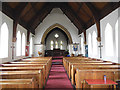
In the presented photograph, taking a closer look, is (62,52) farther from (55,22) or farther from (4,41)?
(4,41)

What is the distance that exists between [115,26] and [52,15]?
11.1 m

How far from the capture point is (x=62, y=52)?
19172 millimetres

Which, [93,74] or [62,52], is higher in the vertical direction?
[62,52]

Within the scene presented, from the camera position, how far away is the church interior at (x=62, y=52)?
150 inches

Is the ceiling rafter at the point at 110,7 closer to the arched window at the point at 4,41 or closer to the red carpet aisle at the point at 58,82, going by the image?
the red carpet aisle at the point at 58,82

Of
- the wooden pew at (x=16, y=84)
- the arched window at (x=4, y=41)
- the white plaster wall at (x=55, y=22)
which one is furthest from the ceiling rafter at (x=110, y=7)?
the white plaster wall at (x=55, y=22)

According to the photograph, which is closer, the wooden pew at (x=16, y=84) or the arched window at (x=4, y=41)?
the wooden pew at (x=16, y=84)

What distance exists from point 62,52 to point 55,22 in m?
5.18

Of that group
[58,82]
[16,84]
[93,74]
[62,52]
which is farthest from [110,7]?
[62,52]

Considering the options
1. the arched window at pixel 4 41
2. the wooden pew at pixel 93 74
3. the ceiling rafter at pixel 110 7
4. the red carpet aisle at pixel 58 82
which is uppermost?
the ceiling rafter at pixel 110 7

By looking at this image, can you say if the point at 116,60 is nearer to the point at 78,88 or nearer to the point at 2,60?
the point at 78,88

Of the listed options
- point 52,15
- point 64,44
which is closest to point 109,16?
point 52,15

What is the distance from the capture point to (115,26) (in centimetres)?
689

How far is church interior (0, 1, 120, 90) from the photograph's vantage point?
380cm
